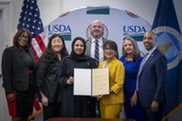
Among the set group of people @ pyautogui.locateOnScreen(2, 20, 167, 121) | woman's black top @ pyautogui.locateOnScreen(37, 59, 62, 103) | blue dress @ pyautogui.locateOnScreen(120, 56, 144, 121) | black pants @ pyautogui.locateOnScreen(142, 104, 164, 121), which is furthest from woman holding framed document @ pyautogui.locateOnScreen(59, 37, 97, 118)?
black pants @ pyautogui.locateOnScreen(142, 104, 164, 121)

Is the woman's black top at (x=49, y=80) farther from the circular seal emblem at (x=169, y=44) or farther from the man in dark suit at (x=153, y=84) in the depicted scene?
the circular seal emblem at (x=169, y=44)

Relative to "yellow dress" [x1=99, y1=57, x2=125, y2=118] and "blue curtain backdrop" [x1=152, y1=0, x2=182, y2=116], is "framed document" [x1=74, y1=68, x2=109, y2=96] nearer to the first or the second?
"yellow dress" [x1=99, y1=57, x2=125, y2=118]

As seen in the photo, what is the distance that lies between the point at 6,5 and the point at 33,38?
929 mm

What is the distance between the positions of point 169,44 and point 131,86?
1.01 meters

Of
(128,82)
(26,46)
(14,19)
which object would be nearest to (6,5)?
(14,19)

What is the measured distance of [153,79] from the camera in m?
2.53

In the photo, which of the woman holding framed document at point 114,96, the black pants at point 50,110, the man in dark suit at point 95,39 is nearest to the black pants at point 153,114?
the woman holding framed document at point 114,96

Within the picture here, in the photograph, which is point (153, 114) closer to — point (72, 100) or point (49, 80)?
point (72, 100)

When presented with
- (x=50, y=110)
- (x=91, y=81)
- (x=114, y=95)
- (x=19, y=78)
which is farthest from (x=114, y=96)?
(x=19, y=78)

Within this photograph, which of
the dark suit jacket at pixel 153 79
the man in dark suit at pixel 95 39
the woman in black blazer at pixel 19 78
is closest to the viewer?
the dark suit jacket at pixel 153 79

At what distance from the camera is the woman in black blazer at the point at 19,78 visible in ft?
9.37

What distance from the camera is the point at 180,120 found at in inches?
145

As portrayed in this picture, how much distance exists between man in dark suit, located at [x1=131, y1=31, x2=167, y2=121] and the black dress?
67 centimetres

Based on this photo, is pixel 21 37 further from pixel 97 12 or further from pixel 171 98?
pixel 171 98
